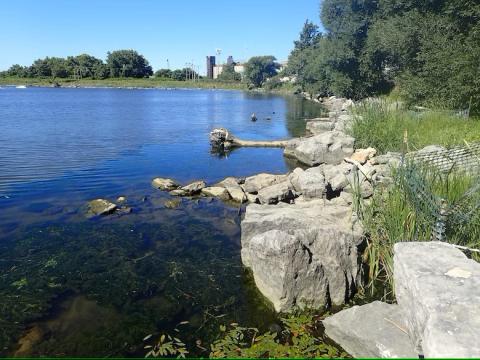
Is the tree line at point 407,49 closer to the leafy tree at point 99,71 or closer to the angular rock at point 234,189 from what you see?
the angular rock at point 234,189

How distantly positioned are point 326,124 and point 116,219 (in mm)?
24965

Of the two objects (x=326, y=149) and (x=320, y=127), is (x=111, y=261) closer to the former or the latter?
(x=326, y=149)

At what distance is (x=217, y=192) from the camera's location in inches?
606

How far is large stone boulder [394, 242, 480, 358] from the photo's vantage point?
3771 mm

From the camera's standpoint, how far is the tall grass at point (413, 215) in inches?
286

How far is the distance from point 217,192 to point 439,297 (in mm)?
11464

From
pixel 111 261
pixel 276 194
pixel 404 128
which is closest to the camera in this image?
pixel 111 261

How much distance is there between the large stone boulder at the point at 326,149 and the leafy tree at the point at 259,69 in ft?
448

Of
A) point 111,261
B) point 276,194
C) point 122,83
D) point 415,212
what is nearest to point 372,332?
point 415,212

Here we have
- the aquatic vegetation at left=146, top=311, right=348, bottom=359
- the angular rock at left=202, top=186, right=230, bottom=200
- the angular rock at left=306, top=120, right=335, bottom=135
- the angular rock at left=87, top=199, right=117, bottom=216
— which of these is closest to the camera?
the aquatic vegetation at left=146, top=311, right=348, bottom=359

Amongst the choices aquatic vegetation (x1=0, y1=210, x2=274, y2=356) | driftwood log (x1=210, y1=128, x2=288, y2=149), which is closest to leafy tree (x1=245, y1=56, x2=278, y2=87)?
driftwood log (x1=210, y1=128, x2=288, y2=149)

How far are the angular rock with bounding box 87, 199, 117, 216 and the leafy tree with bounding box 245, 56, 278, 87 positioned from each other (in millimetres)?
Answer: 145944

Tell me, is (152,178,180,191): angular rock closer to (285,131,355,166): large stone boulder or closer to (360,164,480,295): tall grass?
(285,131,355,166): large stone boulder

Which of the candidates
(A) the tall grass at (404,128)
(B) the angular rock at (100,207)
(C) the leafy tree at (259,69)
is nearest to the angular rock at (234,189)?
(B) the angular rock at (100,207)
